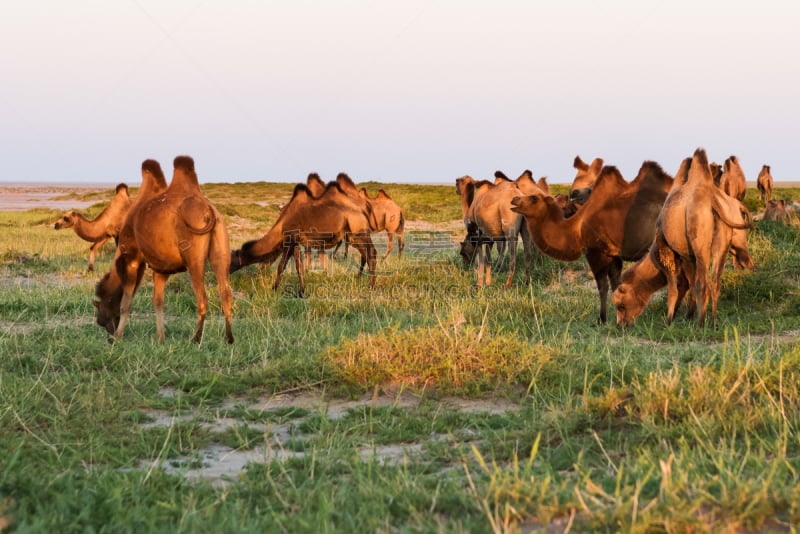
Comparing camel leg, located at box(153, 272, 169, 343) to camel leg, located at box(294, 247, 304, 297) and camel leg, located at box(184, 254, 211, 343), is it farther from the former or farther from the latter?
camel leg, located at box(294, 247, 304, 297)

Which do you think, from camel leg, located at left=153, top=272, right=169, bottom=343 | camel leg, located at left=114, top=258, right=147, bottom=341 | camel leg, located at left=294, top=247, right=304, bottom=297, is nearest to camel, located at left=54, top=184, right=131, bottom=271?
camel leg, located at left=294, top=247, right=304, bottom=297

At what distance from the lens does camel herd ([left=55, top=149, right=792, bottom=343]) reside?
8094 millimetres

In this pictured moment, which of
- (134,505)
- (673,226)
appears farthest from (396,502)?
(673,226)

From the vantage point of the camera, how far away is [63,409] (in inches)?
218

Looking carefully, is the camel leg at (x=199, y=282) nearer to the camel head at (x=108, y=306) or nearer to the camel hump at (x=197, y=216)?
the camel hump at (x=197, y=216)

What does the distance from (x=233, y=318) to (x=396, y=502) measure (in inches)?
257

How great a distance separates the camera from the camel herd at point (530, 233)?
809 cm

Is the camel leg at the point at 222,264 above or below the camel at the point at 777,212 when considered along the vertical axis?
below

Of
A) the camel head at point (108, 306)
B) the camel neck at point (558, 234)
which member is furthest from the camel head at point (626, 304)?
the camel head at point (108, 306)

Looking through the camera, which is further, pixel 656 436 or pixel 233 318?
pixel 233 318

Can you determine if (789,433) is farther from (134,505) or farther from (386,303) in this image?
(386,303)

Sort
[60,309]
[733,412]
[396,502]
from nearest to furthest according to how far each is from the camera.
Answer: [396,502] → [733,412] → [60,309]

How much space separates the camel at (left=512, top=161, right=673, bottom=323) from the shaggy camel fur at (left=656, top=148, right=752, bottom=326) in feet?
3.14

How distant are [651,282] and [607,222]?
3.27ft
